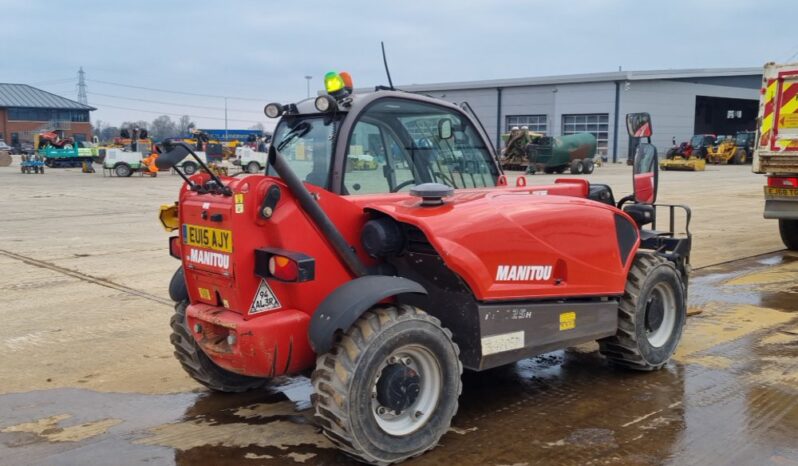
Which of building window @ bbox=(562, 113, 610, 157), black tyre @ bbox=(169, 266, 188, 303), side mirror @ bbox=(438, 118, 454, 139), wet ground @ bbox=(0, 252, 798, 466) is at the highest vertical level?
building window @ bbox=(562, 113, 610, 157)

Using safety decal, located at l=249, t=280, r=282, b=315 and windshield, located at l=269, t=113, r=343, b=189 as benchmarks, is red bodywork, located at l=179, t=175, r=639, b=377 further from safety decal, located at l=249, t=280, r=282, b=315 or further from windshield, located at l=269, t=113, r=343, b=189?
windshield, located at l=269, t=113, r=343, b=189

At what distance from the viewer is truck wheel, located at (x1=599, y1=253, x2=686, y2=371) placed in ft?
16.1

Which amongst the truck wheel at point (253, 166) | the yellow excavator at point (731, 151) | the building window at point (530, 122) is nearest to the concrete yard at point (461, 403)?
the truck wheel at point (253, 166)

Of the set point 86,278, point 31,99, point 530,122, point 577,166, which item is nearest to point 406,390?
point 86,278

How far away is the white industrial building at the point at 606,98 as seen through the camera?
49.6m

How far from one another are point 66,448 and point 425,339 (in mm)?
2053

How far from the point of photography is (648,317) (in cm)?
507

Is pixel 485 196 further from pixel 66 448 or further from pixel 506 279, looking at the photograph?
pixel 66 448

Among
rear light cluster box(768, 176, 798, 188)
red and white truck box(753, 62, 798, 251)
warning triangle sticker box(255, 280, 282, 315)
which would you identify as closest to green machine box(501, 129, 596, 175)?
→ red and white truck box(753, 62, 798, 251)

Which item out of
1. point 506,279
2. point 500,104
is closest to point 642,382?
point 506,279

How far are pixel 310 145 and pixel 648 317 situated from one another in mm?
2641

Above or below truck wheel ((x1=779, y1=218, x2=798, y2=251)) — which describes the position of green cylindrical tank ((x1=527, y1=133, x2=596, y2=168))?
above

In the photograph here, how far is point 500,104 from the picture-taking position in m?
54.8

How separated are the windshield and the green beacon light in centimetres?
15
